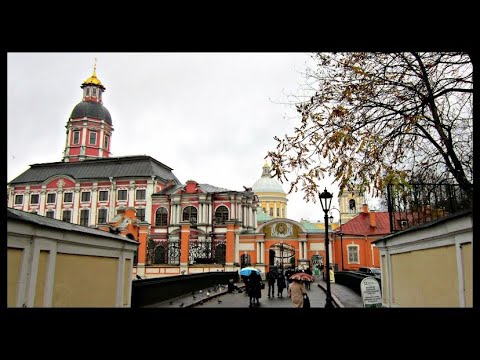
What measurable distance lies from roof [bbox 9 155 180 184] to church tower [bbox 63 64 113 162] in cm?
907

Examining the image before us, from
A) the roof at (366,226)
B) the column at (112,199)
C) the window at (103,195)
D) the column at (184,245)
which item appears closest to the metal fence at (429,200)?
Answer: the column at (184,245)

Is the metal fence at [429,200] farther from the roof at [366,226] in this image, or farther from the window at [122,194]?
the window at [122,194]

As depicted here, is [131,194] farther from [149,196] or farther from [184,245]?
[184,245]

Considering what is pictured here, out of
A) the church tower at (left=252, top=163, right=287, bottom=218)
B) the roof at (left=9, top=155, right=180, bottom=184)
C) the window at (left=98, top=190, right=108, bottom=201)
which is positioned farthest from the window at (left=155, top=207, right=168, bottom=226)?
the church tower at (left=252, top=163, right=287, bottom=218)

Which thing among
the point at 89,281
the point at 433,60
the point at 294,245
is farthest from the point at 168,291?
the point at 294,245

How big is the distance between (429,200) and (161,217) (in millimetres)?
38682

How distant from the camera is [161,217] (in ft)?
145

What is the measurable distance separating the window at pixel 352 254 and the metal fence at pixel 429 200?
96.3ft

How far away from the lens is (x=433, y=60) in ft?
22.3

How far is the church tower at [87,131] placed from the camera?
186 feet

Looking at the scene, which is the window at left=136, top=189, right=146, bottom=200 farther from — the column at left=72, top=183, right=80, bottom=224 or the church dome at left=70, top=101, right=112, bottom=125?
the church dome at left=70, top=101, right=112, bottom=125
